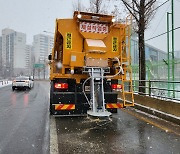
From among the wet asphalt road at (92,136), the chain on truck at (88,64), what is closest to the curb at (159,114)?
the wet asphalt road at (92,136)

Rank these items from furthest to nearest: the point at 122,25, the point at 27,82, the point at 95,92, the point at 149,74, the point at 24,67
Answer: the point at 24,67
the point at 27,82
the point at 149,74
the point at 122,25
the point at 95,92

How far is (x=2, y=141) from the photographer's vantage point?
575cm

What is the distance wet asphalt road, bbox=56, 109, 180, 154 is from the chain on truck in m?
0.58

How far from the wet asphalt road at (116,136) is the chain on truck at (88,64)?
58cm

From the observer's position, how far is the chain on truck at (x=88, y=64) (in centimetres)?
801

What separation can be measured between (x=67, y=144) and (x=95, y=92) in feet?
9.19

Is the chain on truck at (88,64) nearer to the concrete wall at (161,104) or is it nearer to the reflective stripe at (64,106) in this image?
the reflective stripe at (64,106)

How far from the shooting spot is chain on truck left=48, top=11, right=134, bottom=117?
801 centimetres

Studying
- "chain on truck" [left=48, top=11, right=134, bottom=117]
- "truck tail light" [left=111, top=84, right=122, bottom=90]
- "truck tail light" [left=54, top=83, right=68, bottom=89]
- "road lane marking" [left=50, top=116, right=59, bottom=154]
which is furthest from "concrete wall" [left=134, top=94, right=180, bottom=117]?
"road lane marking" [left=50, top=116, right=59, bottom=154]

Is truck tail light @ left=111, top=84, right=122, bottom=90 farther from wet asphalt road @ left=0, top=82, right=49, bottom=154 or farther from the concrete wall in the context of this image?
wet asphalt road @ left=0, top=82, right=49, bottom=154

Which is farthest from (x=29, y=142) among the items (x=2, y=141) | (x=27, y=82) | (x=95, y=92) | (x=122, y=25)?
(x=27, y=82)

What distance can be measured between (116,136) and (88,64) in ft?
8.90

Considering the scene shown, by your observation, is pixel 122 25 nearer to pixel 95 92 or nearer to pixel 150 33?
pixel 95 92

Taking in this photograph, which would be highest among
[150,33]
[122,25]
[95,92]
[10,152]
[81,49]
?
[150,33]
